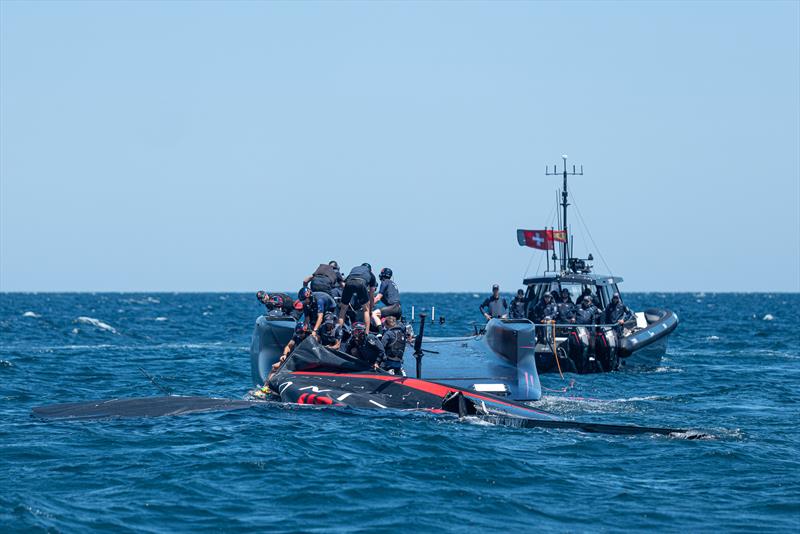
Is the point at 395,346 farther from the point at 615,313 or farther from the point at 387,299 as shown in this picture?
the point at 615,313

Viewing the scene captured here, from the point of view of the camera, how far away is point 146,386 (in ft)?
74.6

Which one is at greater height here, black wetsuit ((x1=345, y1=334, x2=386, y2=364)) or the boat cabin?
the boat cabin

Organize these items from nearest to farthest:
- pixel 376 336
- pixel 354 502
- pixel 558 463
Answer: pixel 354 502, pixel 558 463, pixel 376 336

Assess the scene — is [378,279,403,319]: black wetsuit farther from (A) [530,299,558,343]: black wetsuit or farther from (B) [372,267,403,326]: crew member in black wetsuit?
(A) [530,299,558,343]: black wetsuit

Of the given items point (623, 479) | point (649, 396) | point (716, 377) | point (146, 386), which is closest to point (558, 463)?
point (623, 479)

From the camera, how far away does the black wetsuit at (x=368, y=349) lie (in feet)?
58.6

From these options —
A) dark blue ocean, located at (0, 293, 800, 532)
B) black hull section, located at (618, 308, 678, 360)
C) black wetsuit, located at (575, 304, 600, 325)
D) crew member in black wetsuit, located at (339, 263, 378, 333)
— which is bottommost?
dark blue ocean, located at (0, 293, 800, 532)

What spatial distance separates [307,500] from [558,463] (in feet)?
11.6

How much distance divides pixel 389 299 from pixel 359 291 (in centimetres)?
107

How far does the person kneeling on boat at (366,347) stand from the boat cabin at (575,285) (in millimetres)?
12053

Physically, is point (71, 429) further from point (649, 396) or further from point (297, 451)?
point (649, 396)

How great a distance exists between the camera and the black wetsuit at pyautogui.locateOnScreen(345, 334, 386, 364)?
17859 mm

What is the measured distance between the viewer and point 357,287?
65.2 feet

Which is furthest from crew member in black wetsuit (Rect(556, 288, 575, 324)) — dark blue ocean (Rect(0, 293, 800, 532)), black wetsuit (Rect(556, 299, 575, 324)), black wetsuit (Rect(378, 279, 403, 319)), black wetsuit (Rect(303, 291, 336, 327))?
black wetsuit (Rect(303, 291, 336, 327))
